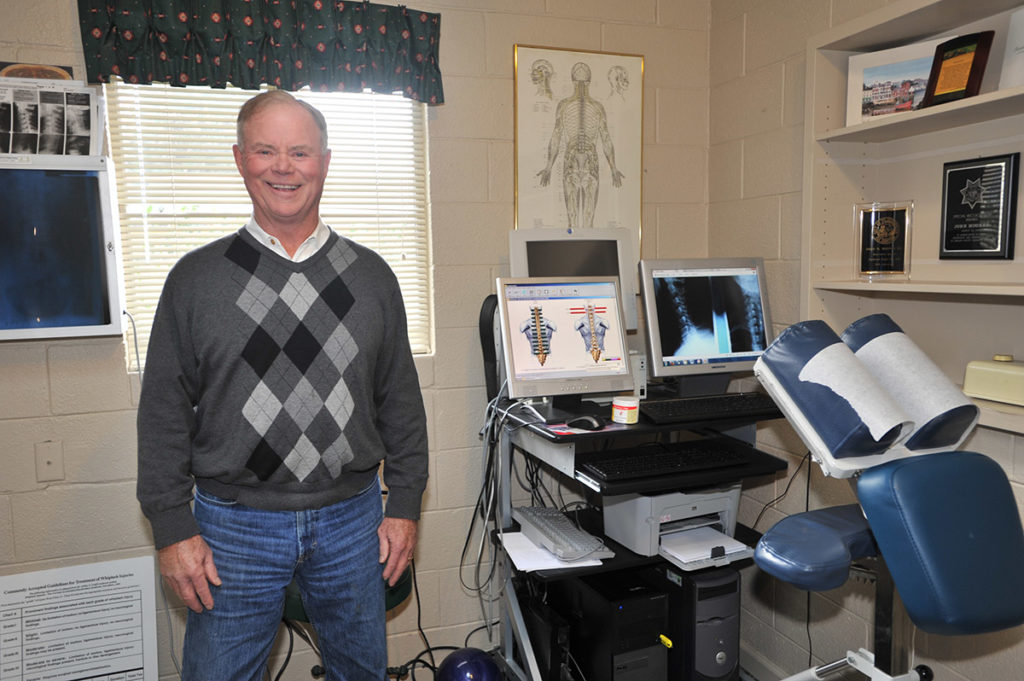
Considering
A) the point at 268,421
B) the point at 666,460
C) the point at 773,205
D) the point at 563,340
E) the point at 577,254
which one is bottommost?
the point at 666,460

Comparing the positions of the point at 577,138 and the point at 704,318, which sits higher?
the point at 577,138

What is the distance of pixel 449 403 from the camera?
2514 millimetres

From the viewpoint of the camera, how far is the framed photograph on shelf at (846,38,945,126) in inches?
73.9

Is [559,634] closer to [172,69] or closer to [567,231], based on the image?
[567,231]

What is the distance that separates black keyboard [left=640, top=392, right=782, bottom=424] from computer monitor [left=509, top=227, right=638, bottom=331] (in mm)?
379

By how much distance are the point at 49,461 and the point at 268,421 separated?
3.30 feet

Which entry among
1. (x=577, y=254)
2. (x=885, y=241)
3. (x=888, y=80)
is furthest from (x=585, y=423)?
(x=888, y=80)

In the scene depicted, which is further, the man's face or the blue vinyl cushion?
the man's face

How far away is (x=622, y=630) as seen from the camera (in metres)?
2.14

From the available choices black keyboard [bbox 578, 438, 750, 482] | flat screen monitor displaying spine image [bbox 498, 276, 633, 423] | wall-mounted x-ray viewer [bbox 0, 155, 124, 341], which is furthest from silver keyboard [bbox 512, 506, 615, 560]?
wall-mounted x-ray viewer [bbox 0, 155, 124, 341]

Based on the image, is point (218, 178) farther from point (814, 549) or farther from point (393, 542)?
point (814, 549)

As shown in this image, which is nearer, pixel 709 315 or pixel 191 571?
pixel 191 571

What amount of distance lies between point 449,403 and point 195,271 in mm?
1109

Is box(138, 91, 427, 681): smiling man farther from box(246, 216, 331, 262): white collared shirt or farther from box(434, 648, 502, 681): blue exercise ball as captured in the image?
box(434, 648, 502, 681): blue exercise ball
